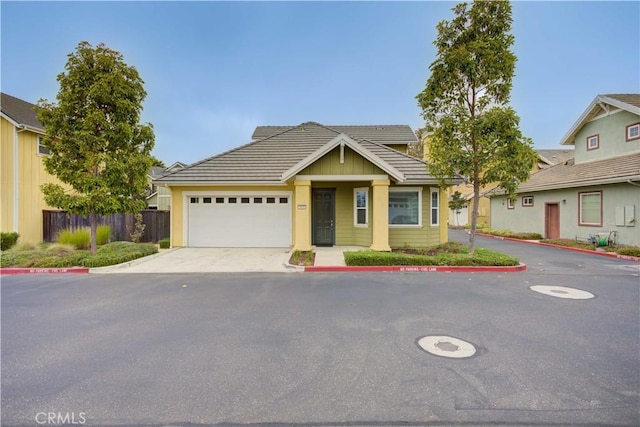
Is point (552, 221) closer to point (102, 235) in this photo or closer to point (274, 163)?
point (274, 163)

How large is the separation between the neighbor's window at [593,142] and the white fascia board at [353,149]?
1373 centimetres

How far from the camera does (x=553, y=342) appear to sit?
3969 mm

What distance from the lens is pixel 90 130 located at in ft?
31.7

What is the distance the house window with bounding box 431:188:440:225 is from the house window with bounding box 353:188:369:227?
2.85m

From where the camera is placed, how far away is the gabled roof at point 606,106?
14102 mm

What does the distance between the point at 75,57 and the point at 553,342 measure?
14.3 meters

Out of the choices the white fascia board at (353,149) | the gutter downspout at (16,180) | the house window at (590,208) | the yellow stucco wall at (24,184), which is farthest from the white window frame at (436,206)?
the gutter downspout at (16,180)

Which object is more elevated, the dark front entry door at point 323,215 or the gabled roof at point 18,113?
the gabled roof at point 18,113

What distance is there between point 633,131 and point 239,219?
1924 centimetres

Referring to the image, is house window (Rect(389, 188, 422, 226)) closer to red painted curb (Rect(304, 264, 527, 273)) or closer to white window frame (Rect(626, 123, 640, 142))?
red painted curb (Rect(304, 264, 527, 273))

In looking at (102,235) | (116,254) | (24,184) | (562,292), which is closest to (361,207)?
(562,292)

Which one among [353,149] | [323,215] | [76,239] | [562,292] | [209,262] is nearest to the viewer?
[562,292]

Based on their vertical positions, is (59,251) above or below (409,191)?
below

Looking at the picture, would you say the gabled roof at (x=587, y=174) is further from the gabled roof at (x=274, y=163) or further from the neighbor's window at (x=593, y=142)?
the gabled roof at (x=274, y=163)
